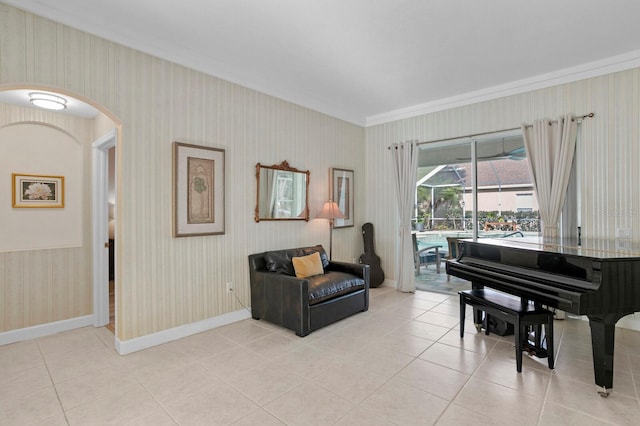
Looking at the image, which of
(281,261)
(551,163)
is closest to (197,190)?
(281,261)

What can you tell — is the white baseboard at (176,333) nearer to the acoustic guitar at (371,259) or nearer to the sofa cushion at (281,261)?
the sofa cushion at (281,261)

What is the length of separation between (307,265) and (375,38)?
2601 mm

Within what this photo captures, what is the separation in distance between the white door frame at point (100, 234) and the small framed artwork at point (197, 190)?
1137 mm

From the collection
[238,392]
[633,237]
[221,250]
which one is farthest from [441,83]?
[238,392]

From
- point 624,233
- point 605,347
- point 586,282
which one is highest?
point 624,233

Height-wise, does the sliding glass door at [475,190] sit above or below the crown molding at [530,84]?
below

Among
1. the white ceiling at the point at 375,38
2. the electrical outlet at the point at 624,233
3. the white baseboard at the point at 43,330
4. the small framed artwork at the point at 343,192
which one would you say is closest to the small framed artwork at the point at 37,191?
the white baseboard at the point at 43,330

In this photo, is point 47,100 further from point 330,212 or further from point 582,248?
point 582,248

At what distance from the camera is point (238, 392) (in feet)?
7.52

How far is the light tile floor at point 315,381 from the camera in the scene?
79.7 inches

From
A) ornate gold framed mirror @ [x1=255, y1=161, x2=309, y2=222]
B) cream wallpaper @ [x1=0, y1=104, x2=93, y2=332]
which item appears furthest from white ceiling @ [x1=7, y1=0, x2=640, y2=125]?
cream wallpaper @ [x1=0, y1=104, x2=93, y2=332]

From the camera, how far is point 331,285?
3631 millimetres

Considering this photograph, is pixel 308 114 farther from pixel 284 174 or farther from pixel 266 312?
pixel 266 312

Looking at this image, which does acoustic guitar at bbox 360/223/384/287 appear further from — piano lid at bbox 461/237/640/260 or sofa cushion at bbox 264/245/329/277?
piano lid at bbox 461/237/640/260
